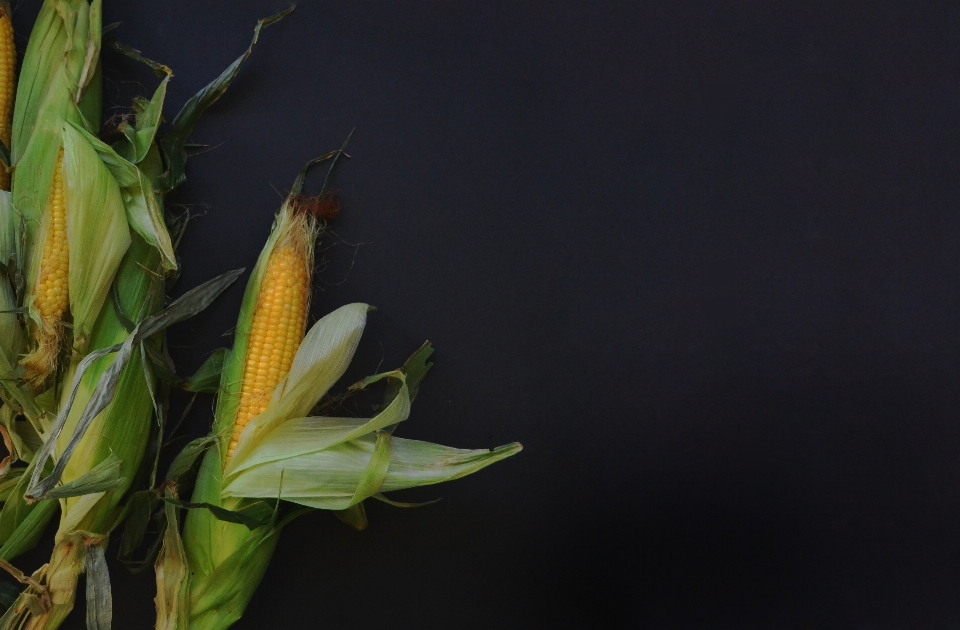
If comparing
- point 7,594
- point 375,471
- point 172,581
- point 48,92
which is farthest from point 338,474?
point 48,92

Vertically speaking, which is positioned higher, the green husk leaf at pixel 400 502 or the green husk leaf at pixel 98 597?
the green husk leaf at pixel 400 502

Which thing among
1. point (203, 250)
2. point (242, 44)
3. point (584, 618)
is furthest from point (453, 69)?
point (584, 618)

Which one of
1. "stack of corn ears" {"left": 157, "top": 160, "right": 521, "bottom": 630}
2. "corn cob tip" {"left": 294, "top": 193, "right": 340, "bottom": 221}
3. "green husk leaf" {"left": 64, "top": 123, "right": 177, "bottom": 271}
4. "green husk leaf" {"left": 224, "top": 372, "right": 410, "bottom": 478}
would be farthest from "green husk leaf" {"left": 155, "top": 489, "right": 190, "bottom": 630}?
"corn cob tip" {"left": 294, "top": 193, "right": 340, "bottom": 221}

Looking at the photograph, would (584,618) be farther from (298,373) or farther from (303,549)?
(298,373)

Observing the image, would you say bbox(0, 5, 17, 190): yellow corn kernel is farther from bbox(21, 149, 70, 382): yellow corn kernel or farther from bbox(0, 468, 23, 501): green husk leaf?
bbox(0, 468, 23, 501): green husk leaf

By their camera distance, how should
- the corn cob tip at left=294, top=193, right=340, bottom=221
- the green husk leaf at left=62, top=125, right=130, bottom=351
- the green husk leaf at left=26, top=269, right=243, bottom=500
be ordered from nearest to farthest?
the green husk leaf at left=26, top=269, right=243, bottom=500 < the green husk leaf at left=62, top=125, right=130, bottom=351 < the corn cob tip at left=294, top=193, right=340, bottom=221

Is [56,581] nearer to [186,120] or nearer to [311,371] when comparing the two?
[311,371]

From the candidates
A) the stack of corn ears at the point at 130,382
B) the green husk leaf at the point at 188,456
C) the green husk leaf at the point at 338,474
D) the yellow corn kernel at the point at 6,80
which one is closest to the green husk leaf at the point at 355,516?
the stack of corn ears at the point at 130,382

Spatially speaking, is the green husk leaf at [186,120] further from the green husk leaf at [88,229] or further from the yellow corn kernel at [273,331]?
the yellow corn kernel at [273,331]
